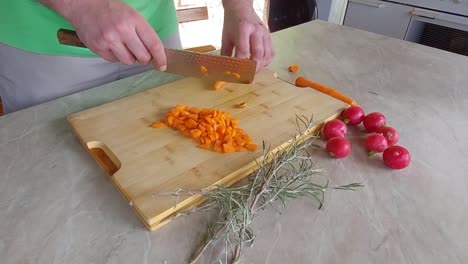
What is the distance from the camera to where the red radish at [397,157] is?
0.70m

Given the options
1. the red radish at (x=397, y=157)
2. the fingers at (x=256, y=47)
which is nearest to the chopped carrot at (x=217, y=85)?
the fingers at (x=256, y=47)

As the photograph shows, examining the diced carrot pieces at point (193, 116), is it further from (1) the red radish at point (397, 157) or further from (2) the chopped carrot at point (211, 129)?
(1) the red radish at point (397, 157)

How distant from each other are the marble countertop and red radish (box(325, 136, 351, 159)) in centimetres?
2

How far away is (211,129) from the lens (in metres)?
0.72

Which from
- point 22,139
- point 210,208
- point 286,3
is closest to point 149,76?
point 22,139

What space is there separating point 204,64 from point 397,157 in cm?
49

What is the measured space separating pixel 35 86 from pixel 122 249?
624 mm

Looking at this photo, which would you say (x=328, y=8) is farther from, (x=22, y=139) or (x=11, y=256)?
(x=11, y=256)

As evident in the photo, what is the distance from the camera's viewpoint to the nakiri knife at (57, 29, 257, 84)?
77 cm

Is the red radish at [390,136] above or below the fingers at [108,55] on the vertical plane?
below

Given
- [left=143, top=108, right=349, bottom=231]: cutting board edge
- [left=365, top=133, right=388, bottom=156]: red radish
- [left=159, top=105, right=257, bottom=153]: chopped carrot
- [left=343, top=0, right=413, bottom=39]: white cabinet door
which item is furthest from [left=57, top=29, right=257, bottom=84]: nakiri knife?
[left=343, top=0, right=413, bottom=39]: white cabinet door

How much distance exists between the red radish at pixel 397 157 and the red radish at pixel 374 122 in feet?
0.30

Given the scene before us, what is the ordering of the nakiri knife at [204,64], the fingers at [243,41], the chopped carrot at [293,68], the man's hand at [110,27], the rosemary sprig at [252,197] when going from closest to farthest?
the rosemary sprig at [252,197]
the man's hand at [110,27]
the nakiri knife at [204,64]
the fingers at [243,41]
the chopped carrot at [293,68]

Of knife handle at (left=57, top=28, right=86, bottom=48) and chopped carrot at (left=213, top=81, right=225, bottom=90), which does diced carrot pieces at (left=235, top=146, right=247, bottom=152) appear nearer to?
chopped carrot at (left=213, top=81, right=225, bottom=90)
